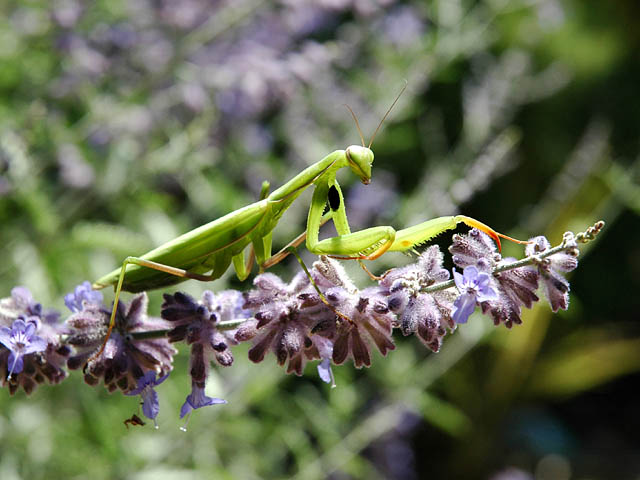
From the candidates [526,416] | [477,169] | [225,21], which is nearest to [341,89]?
[225,21]

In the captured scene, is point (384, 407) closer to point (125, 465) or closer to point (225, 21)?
point (125, 465)

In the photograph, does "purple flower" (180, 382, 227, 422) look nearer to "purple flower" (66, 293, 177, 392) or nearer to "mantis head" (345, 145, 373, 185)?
"purple flower" (66, 293, 177, 392)

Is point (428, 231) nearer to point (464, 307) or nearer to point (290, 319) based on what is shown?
point (464, 307)

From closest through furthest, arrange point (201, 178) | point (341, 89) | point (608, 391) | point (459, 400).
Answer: point (201, 178) → point (341, 89) → point (459, 400) → point (608, 391)

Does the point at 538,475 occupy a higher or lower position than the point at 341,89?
lower

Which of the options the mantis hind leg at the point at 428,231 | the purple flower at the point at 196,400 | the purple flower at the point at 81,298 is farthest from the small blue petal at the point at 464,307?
the purple flower at the point at 81,298

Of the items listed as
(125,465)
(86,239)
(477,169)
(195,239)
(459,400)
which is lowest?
(459,400)
